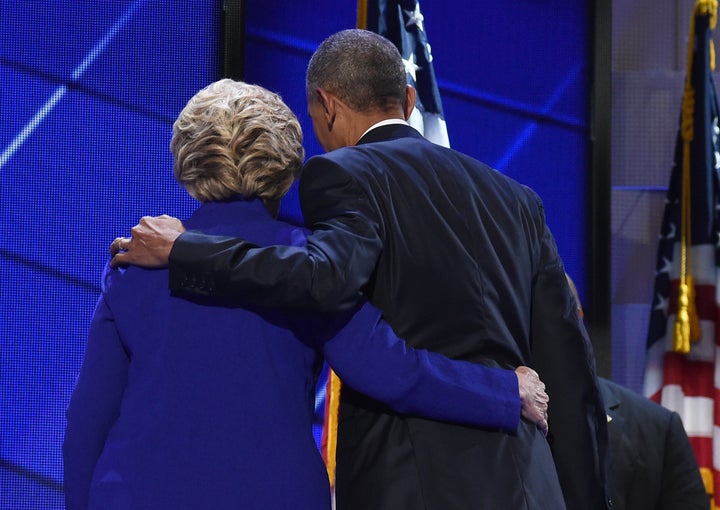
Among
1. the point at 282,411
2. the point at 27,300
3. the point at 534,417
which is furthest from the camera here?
the point at 27,300

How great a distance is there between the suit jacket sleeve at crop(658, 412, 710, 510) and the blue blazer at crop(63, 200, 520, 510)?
4.70 feet

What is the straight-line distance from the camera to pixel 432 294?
167 centimetres

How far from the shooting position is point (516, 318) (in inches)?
69.1

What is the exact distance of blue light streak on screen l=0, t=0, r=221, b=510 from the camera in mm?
3305

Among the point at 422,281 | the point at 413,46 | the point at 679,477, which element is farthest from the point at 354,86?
the point at 679,477

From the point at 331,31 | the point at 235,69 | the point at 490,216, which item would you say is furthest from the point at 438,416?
the point at 331,31

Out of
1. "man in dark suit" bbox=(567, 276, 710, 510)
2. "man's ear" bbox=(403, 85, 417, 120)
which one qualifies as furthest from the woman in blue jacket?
"man in dark suit" bbox=(567, 276, 710, 510)

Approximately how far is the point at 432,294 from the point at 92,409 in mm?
574

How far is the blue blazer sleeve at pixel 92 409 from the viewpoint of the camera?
1.62m

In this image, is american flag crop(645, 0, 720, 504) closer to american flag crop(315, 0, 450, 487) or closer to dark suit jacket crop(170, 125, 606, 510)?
american flag crop(315, 0, 450, 487)

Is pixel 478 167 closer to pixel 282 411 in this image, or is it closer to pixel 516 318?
pixel 516 318

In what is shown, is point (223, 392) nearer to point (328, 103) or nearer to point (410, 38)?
point (328, 103)

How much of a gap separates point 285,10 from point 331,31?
0.18 meters

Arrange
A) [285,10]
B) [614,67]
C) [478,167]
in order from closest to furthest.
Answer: [478,167], [285,10], [614,67]
